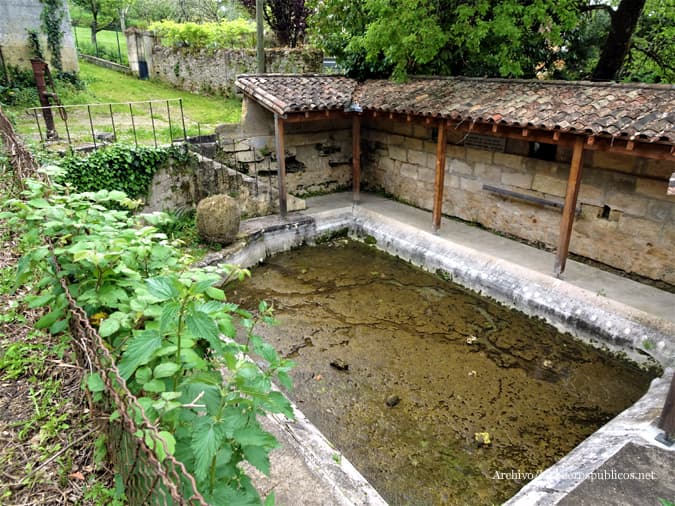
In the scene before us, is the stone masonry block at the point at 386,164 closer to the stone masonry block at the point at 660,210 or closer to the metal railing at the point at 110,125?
the metal railing at the point at 110,125

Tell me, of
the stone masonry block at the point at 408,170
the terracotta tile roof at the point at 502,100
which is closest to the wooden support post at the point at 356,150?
the terracotta tile roof at the point at 502,100

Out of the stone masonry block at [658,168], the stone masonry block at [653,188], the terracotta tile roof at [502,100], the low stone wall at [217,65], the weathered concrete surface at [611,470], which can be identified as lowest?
the weathered concrete surface at [611,470]

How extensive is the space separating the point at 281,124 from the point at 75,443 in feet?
25.3

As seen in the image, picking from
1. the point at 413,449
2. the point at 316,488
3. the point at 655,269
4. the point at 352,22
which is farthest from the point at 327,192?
the point at 316,488

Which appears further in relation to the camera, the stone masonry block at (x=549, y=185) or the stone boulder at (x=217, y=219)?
the stone boulder at (x=217, y=219)

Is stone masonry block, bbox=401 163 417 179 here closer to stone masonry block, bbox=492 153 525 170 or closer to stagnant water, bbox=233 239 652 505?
stone masonry block, bbox=492 153 525 170

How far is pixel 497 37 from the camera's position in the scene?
957 cm

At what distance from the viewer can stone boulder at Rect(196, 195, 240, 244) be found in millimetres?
8305

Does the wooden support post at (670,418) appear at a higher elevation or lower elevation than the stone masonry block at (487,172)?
lower

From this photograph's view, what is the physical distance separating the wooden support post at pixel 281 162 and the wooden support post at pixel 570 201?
5.26m

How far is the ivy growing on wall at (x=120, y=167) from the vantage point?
8.20m

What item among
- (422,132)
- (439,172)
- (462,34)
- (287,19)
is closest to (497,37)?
(462,34)

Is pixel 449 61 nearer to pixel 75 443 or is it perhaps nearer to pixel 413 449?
pixel 413 449

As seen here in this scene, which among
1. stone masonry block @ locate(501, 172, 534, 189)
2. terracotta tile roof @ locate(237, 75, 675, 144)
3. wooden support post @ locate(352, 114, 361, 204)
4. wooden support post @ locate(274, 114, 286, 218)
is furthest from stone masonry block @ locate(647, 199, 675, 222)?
wooden support post @ locate(274, 114, 286, 218)
